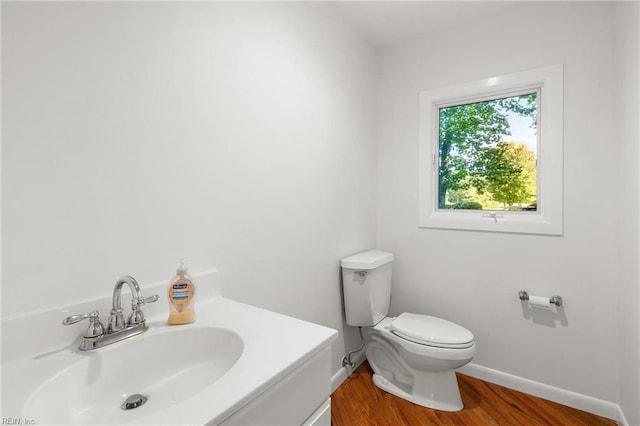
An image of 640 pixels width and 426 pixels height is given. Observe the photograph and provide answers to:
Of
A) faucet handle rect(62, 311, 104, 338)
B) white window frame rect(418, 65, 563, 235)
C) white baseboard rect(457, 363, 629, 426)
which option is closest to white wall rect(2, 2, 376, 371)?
faucet handle rect(62, 311, 104, 338)

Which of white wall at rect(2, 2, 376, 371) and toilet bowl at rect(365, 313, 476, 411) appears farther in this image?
toilet bowl at rect(365, 313, 476, 411)

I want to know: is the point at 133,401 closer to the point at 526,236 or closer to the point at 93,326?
the point at 93,326

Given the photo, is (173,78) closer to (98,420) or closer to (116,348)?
(116,348)

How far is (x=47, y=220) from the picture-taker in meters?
0.78

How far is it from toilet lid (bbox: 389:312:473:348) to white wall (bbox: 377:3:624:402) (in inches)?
13.5

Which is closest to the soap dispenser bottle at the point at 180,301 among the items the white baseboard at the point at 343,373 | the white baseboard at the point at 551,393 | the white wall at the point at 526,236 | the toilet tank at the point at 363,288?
the toilet tank at the point at 363,288

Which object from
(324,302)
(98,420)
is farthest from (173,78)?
(324,302)

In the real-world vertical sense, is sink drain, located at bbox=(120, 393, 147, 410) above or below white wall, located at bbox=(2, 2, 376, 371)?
below

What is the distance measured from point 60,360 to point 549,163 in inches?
90.9

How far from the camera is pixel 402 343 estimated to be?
5.74ft

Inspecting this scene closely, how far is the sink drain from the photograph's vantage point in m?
0.75

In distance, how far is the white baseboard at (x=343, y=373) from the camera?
189 cm

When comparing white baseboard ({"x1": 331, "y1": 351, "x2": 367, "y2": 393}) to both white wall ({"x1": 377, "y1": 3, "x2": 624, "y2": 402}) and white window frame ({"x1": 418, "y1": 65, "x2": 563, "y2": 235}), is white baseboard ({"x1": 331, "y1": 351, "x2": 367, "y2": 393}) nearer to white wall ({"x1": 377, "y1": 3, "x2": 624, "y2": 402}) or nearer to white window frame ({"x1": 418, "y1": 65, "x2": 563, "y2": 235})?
white wall ({"x1": 377, "y1": 3, "x2": 624, "y2": 402})

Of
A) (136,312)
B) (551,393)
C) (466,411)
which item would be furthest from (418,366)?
(136,312)
